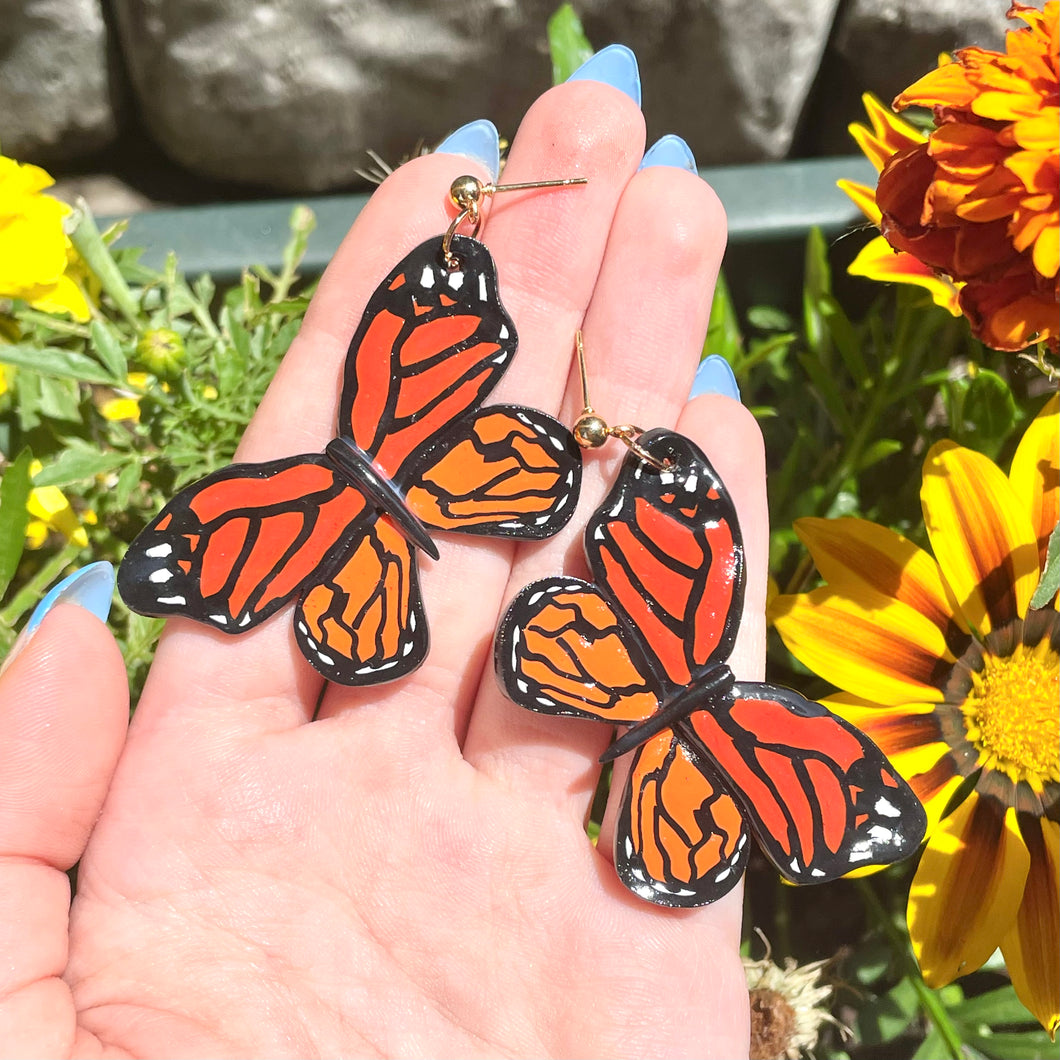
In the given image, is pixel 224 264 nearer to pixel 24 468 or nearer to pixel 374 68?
pixel 374 68

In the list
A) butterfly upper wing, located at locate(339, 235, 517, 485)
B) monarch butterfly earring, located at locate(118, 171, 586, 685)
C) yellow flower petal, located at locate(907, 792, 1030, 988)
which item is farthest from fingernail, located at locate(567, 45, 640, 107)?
yellow flower petal, located at locate(907, 792, 1030, 988)

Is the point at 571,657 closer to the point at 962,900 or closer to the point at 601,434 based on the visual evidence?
the point at 601,434

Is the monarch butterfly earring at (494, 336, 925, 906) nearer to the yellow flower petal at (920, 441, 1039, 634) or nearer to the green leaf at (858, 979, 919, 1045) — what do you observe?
the yellow flower petal at (920, 441, 1039, 634)

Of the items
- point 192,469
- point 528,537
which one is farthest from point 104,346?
point 528,537

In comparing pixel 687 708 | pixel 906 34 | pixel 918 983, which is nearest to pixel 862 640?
pixel 687 708

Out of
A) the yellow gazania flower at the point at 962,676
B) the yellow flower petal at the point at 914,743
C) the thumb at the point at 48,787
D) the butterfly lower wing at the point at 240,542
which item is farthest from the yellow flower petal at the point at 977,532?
the thumb at the point at 48,787

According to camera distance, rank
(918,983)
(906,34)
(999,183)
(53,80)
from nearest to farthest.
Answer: (999,183) < (918,983) < (906,34) < (53,80)
